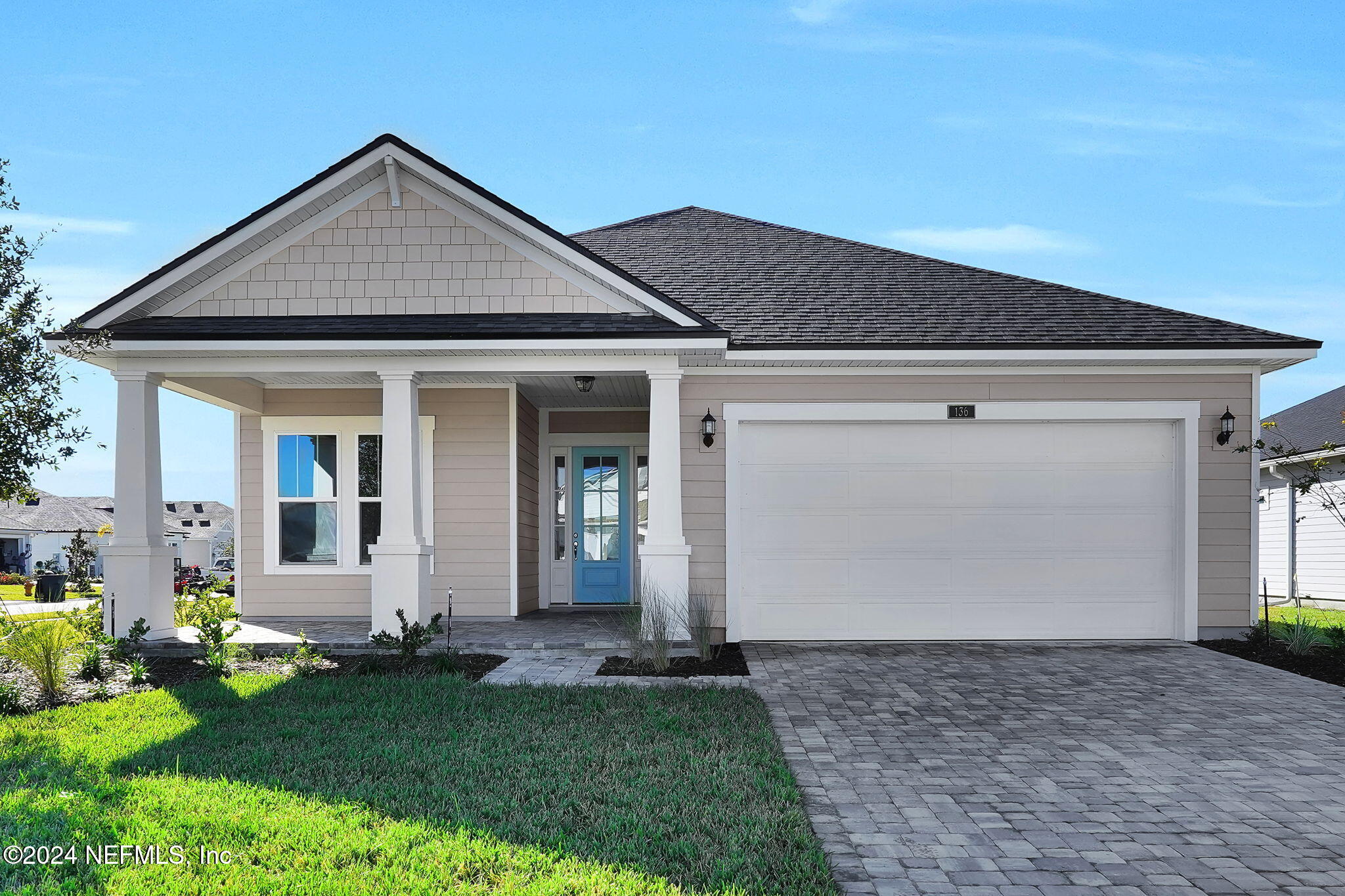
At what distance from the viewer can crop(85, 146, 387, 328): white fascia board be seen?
9.24 metres

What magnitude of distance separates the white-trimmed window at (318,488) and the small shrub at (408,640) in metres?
3.57

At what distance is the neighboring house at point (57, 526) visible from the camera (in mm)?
39000

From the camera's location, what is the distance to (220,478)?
11.9 metres

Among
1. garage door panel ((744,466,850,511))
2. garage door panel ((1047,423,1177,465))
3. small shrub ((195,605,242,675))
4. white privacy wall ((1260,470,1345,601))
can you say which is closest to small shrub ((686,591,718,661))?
garage door panel ((744,466,850,511))

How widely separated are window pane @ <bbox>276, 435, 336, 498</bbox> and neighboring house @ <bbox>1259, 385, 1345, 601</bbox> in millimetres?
15483

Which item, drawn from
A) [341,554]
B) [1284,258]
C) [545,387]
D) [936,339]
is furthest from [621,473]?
[1284,258]

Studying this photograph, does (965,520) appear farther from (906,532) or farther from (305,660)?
(305,660)

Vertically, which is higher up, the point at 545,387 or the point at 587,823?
the point at 545,387

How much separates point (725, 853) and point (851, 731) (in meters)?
2.44

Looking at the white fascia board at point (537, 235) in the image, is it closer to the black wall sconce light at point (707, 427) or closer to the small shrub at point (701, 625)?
the black wall sconce light at point (707, 427)

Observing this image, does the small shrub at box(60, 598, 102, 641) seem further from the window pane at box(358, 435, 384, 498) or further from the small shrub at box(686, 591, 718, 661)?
the small shrub at box(686, 591, 718, 661)

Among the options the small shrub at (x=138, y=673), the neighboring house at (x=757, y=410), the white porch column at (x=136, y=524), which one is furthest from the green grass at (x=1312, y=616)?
the white porch column at (x=136, y=524)

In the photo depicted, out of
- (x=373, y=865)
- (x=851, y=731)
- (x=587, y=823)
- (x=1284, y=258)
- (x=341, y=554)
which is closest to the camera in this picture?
(x=373, y=865)

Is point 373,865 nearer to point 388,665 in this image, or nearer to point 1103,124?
point 388,665
